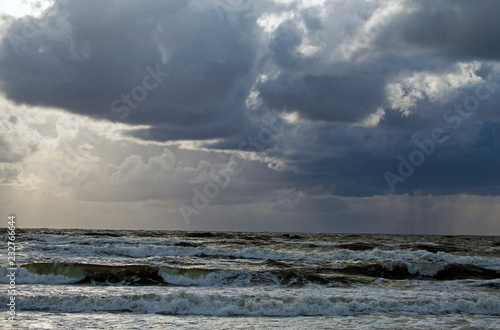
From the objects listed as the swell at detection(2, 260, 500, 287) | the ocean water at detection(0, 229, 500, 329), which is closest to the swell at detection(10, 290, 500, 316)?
the ocean water at detection(0, 229, 500, 329)

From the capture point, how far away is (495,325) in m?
16.2

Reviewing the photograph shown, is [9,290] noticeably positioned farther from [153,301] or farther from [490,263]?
[490,263]

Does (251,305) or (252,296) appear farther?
(252,296)

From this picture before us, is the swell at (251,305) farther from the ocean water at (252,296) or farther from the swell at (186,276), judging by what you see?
the swell at (186,276)

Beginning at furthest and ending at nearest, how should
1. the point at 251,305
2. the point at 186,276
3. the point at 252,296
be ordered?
the point at 186,276, the point at 252,296, the point at 251,305

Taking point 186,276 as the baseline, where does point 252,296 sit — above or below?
above

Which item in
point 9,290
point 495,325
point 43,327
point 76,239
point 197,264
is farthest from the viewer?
point 76,239

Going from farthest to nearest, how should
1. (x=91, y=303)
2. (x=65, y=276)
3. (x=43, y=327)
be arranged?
(x=65, y=276)
(x=91, y=303)
(x=43, y=327)

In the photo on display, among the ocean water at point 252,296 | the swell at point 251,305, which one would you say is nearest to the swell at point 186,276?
the ocean water at point 252,296

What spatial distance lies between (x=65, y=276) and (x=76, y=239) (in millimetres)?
26728

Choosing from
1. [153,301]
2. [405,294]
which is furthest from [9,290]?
[405,294]

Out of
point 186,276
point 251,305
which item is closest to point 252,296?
point 251,305

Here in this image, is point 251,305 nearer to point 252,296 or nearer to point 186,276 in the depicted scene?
point 252,296

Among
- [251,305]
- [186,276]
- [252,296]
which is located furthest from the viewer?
[186,276]
